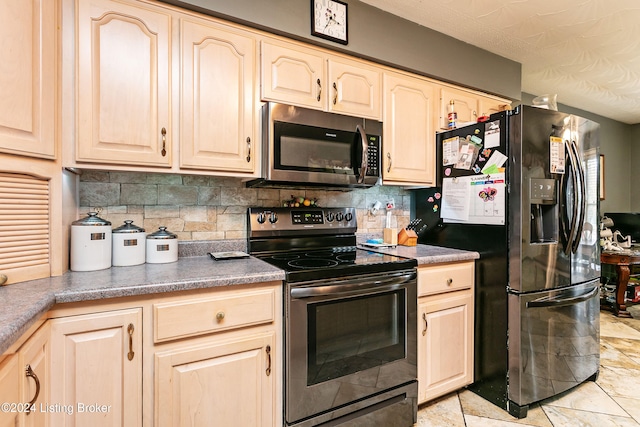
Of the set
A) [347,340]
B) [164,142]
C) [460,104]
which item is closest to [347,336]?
[347,340]

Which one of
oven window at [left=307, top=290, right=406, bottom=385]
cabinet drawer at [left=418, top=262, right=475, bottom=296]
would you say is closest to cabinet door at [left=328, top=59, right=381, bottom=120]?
cabinet drawer at [left=418, top=262, right=475, bottom=296]

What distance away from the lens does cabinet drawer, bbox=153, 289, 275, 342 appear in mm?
1235

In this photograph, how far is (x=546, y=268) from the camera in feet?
6.17

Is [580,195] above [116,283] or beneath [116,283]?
above

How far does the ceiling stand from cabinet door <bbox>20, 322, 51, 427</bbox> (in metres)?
2.31

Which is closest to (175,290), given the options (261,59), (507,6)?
(261,59)

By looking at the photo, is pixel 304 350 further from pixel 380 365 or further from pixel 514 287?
pixel 514 287

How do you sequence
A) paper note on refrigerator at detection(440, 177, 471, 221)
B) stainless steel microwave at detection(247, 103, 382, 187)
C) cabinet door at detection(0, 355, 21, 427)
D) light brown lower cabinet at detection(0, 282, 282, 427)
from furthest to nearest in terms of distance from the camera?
1. paper note on refrigerator at detection(440, 177, 471, 221)
2. stainless steel microwave at detection(247, 103, 382, 187)
3. light brown lower cabinet at detection(0, 282, 282, 427)
4. cabinet door at detection(0, 355, 21, 427)

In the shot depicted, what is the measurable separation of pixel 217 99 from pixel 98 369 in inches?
50.0

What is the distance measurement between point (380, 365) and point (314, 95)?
1.54 metres

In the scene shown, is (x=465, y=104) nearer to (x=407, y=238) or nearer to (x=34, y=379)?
(x=407, y=238)

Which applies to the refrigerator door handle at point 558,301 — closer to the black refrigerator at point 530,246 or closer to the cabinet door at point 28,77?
the black refrigerator at point 530,246

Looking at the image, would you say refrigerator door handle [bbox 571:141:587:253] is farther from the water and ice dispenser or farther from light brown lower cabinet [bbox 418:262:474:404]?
light brown lower cabinet [bbox 418:262:474:404]

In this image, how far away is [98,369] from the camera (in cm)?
114
